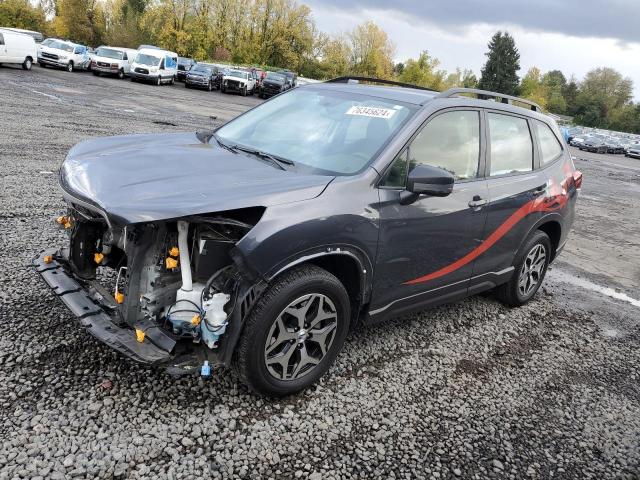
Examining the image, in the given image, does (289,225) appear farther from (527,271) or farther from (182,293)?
(527,271)

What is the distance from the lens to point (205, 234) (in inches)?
112

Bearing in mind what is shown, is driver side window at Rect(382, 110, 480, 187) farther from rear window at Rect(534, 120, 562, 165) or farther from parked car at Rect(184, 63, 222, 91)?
parked car at Rect(184, 63, 222, 91)

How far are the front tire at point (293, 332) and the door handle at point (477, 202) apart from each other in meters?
1.36

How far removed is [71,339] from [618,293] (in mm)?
5698

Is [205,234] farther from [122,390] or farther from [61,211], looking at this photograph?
[61,211]

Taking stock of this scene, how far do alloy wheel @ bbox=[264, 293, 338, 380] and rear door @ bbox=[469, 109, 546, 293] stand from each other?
1.61 metres

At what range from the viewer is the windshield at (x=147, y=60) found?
108 feet

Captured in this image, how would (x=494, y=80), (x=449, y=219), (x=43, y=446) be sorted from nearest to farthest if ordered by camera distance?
(x=43, y=446) → (x=449, y=219) → (x=494, y=80)

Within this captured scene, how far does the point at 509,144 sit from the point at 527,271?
4.26 feet

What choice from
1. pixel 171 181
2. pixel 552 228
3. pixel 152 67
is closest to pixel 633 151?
pixel 152 67

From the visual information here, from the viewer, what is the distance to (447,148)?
3.88 meters

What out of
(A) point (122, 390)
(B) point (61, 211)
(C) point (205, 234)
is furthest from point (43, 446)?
(B) point (61, 211)

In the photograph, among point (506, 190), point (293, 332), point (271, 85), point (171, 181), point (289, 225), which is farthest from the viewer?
point (271, 85)

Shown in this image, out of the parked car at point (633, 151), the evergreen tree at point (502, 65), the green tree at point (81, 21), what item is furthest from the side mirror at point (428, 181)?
the evergreen tree at point (502, 65)
